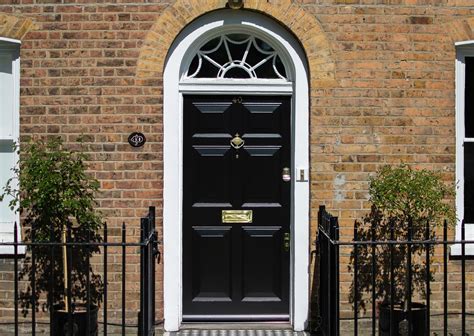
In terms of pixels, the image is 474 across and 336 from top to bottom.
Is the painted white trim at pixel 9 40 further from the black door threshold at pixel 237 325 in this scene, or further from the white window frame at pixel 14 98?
the black door threshold at pixel 237 325

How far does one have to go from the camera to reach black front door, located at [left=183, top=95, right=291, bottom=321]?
23.6ft

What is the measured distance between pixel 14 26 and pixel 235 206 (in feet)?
9.12

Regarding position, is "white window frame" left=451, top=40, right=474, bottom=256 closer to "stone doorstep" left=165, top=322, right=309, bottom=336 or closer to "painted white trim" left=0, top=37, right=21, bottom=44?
"stone doorstep" left=165, top=322, right=309, bottom=336

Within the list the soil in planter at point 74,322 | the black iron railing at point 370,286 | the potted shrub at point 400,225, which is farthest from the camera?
the potted shrub at point 400,225

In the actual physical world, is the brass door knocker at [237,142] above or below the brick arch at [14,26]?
below

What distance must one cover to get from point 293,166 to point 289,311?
57.5 inches

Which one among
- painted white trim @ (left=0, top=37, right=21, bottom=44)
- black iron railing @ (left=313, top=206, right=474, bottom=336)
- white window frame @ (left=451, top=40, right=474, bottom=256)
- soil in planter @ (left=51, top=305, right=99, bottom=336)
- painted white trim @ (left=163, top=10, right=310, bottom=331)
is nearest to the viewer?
black iron railing @ (left=313, top=206, right=474, bottom=336)

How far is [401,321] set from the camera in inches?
245

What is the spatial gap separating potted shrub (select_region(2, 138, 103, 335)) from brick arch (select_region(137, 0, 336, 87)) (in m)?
1.16

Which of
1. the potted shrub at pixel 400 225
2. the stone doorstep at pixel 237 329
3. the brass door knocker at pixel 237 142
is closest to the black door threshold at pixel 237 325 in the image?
the stone doorstep at pixel 237 329

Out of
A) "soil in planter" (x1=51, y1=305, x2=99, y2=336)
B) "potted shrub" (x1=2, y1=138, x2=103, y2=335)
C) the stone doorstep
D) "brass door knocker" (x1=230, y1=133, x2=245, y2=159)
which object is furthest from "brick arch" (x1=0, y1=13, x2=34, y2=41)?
the stone doorstep

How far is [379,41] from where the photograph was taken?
701cm

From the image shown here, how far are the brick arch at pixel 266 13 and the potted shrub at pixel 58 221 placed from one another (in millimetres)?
1160

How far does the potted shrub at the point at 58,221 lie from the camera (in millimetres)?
6227
